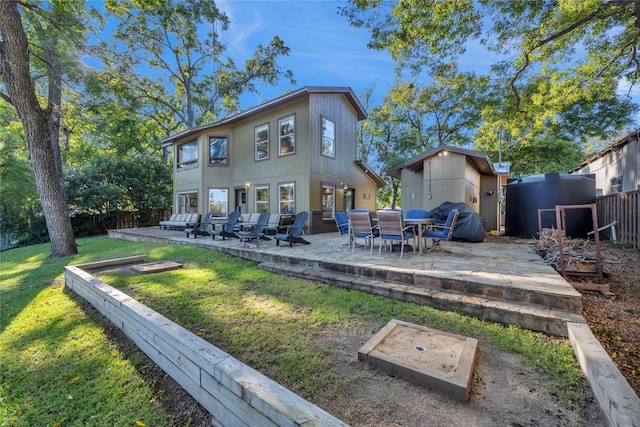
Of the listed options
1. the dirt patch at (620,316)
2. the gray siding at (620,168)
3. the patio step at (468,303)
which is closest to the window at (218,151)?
the patio step at (468,303)

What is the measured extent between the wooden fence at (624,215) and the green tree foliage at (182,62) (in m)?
17.8

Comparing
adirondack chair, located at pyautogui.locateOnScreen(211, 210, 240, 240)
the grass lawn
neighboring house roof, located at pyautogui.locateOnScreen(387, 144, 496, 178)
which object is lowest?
the grass lawn

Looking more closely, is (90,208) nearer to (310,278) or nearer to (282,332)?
(310,278)

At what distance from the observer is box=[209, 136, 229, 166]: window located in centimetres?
1271

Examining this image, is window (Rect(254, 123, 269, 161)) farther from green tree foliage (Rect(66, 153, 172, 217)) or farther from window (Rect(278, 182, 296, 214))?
green tree foliage (Rect(66, 153, 172, 217))

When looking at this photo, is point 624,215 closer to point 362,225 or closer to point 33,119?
point 362,225

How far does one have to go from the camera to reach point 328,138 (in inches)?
435

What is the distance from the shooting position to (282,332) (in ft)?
9.18

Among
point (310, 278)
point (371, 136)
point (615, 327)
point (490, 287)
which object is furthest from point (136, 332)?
point (371, 136)

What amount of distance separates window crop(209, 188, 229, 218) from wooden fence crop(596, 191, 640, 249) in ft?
44.6

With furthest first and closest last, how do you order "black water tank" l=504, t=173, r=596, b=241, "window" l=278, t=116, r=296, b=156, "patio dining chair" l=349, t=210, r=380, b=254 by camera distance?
"window" l=278, t=116, r=296, b=156, "black water tank" l=504, t=173, r=596, b=241, "patio dining chair" l=349, t=210, r=380, b=254

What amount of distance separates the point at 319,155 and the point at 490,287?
8.10 m

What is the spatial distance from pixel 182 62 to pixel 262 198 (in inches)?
558

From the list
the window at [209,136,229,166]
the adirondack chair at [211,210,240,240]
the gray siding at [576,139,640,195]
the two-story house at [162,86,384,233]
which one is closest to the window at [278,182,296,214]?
the two-story house at [162,86,384,233]
